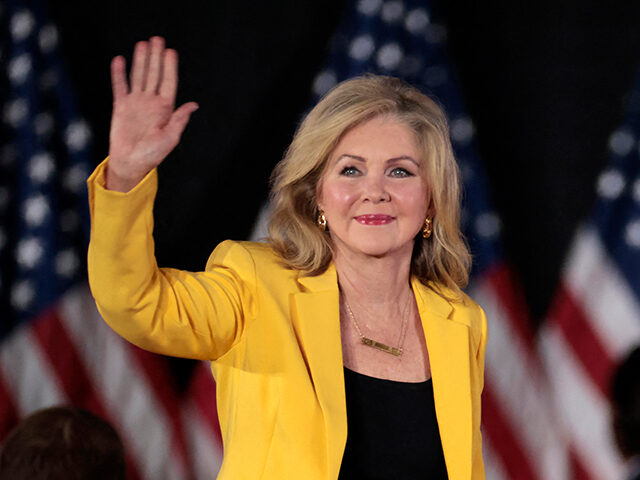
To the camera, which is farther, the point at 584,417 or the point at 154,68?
the point at 584,417

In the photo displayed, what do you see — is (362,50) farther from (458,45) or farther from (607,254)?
(607,254)

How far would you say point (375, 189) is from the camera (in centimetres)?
209

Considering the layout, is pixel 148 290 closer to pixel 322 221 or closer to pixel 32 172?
pixel 322 221

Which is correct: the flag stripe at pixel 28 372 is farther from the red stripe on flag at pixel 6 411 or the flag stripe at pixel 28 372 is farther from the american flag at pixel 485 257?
the american flag at pixel 485 257

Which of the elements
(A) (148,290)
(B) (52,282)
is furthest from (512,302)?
(A) (148,290)

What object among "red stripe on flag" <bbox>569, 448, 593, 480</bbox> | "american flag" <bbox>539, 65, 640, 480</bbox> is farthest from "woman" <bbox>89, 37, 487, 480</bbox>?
"red stripe on flag" <bbox>569, 448, 593, 480</bbox>

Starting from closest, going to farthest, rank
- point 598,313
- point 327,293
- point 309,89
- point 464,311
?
point 327,293 < point 464,311 < point 309,89 < point 598,313

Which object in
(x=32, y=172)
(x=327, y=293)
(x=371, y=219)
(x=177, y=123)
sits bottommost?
(x=32, y=172)

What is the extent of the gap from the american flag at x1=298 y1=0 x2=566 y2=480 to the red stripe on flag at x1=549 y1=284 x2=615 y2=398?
0.15m

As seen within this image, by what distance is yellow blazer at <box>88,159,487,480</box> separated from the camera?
1.65 m

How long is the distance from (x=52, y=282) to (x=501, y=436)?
169cm

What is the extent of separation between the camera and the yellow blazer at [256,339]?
5.42 feet

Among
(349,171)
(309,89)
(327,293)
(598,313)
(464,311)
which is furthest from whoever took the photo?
(598,313)

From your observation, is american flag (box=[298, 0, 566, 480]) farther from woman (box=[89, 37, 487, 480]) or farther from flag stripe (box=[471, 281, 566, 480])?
woman (box=[89, 37, 487, 480])
